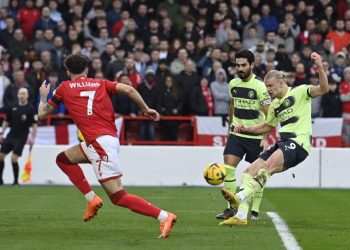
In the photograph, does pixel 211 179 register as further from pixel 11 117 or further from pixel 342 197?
pixel 11 117

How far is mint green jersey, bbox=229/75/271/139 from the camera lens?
13.6 m

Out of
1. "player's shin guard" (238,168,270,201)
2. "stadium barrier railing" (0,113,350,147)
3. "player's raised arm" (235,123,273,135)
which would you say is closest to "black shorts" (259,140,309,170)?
"player's shin guard" (238,168,270,201)

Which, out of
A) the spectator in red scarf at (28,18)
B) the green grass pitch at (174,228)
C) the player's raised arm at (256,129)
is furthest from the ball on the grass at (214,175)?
the spectator in red scarf at (28,18)

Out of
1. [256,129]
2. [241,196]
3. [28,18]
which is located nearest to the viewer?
[241,196]

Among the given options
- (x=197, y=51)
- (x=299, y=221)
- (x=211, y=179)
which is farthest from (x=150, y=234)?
(x=197, y=51)

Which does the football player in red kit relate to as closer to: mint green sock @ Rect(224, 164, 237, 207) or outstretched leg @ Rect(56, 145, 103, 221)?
outstretched leg @ Rect(56, 145, 103, 221)

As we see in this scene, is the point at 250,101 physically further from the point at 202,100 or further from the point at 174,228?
the point at 202,100

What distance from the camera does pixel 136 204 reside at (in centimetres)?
1092

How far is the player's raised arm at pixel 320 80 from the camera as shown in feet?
38.3

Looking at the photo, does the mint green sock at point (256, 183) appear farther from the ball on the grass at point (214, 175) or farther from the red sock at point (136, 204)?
the red sock at point (136, 204)

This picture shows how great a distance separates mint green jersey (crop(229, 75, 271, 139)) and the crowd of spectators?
31.1 feet

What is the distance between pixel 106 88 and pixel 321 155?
38.0 feet

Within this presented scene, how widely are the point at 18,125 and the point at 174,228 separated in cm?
1051

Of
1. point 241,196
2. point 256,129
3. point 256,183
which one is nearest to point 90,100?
point 241,196
